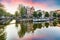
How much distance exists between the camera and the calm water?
2.70 meters

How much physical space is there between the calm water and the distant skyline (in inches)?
9.5

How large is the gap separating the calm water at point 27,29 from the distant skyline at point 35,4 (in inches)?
9.5

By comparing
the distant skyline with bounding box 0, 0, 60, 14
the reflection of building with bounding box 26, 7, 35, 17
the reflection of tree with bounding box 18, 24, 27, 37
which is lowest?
the reflection of tree with bounding box 18, 24, 27, 37

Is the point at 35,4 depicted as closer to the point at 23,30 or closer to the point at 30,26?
the point at 30,26

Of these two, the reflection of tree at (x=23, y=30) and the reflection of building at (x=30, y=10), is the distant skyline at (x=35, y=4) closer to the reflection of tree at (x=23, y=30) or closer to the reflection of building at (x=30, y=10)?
the reflection of building at (x=30, y=10)

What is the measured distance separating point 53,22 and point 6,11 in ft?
2.73

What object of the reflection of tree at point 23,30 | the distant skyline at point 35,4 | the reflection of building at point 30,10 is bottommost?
the reflection of tree at point 23,30

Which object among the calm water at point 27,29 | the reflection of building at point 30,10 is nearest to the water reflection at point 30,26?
the calm water at point 27,29

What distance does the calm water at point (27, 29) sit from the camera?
270cm

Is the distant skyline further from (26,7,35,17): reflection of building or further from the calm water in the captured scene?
the calm water

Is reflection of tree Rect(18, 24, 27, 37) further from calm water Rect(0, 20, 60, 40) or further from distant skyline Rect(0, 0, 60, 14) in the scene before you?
distant skyline Rect(0, 0, 60, 14)

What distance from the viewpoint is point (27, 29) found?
2754 millimetres

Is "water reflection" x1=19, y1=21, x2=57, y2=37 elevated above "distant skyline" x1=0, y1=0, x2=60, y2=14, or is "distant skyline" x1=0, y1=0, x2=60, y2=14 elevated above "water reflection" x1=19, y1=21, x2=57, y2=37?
"distant skyline" x1=0, y1=0, x2=60, y2=14

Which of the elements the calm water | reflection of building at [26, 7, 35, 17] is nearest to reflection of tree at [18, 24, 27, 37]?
the calm water
